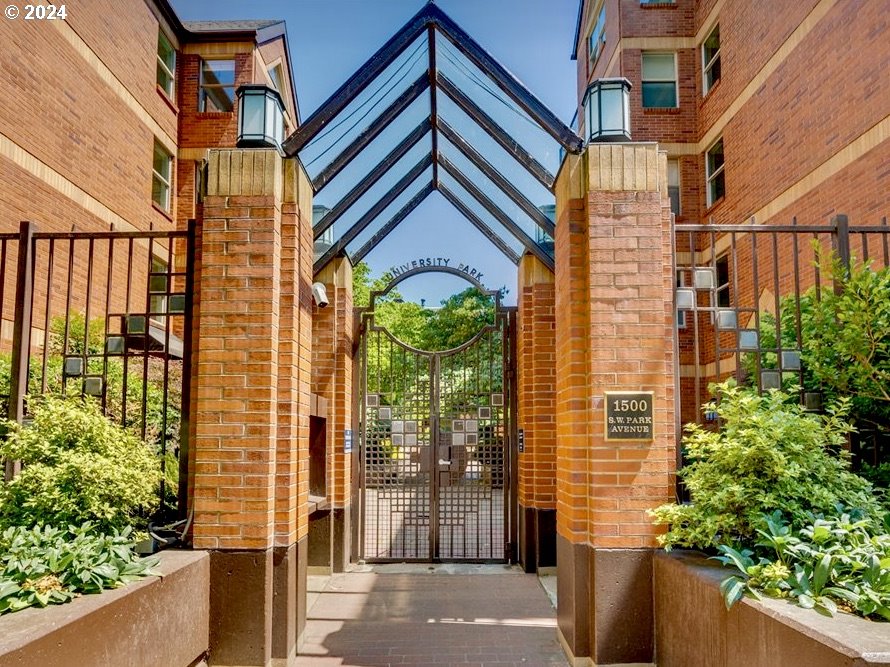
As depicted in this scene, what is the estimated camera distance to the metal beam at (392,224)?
26.2 ft

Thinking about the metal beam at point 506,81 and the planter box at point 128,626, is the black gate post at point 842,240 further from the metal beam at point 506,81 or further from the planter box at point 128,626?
the planter box at point 128,626

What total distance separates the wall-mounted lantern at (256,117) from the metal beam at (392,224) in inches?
139

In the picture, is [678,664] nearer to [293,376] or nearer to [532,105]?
[293,376]

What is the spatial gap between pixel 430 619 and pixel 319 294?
3.54 metres

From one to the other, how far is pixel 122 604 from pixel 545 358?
5068mm

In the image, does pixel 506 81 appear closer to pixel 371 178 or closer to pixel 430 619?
pixel 371 178

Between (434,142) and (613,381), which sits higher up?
(434,142)

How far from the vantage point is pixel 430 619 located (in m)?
5.39

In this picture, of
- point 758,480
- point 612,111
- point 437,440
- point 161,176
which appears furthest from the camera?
point 161,176

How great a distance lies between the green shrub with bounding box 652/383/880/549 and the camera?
3430 millimetres

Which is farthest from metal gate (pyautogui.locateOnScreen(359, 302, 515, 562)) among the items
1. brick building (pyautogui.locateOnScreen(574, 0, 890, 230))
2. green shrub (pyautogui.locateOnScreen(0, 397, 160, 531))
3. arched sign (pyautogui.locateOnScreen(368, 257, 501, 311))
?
brick building (pyautogui.locateOnScreen(574, 0, 890, 230))

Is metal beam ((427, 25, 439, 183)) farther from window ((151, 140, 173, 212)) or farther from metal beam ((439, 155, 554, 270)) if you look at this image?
window ((151, 140, 173, 212))

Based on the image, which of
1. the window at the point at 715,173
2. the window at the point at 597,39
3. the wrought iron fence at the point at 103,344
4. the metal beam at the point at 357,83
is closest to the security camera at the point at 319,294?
the wrought iron fence at the point at 103,344

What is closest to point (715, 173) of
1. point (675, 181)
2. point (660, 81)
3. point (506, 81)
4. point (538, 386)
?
point (675, 181)
